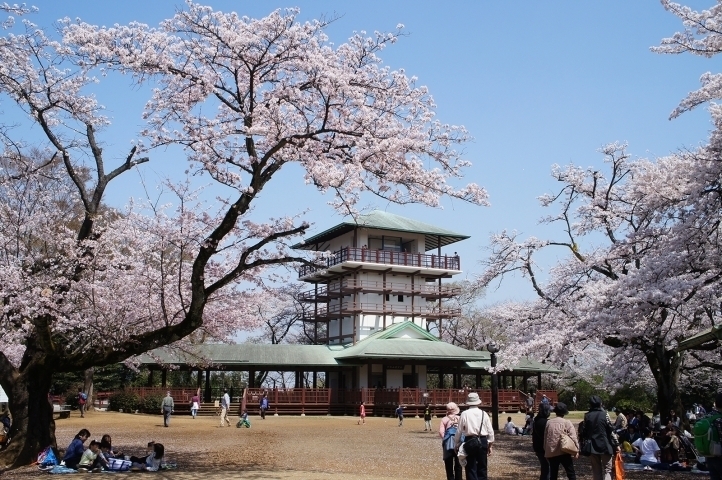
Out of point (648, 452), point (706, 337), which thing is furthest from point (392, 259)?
point (706, 337)

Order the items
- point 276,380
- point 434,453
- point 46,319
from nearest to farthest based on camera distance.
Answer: point 46,319, point 434,453, point 276,380

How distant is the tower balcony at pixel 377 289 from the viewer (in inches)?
1855

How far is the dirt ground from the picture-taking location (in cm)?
1287

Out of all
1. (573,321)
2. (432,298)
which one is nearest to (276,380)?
(432,298)

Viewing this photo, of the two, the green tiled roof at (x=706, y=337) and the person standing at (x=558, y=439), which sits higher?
the green tiled roof at (x=706, y=337)

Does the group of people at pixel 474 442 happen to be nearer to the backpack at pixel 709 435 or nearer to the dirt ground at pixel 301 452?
the backpack at pixel 709 435

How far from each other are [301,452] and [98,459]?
573cm

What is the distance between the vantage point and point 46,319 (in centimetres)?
1388

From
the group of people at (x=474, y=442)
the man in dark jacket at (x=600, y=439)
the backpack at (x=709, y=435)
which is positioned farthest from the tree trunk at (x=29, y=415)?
the backpack at (x=709, y=435)

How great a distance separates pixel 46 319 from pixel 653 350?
15277mm

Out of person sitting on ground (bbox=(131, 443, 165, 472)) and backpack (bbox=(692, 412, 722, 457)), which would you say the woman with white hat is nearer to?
backpack (bbox=(692, 412, 722, 457))

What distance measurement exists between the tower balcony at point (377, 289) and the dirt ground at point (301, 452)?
1823cm

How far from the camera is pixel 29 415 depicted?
14039 millimetres

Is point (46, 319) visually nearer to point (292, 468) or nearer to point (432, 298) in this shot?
point (292, 468)
